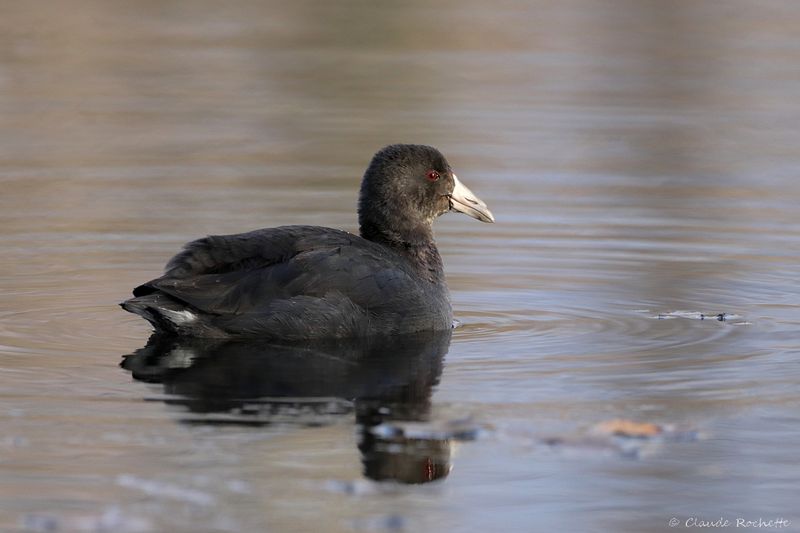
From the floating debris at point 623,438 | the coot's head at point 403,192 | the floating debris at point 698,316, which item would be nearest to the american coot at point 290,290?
the coot's head at point 403,192

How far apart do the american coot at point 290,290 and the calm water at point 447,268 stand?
0.58 ft

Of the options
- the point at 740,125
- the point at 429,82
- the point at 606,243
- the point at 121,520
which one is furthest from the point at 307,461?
the point at 429,82

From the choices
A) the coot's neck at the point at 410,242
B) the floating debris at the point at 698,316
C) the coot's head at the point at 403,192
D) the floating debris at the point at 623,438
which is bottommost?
the floating debris at the point at 623,438

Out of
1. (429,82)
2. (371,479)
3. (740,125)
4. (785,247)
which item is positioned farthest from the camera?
(429,82)

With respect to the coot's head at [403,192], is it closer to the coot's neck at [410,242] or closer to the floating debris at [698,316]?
the coot's neck at [410,242]

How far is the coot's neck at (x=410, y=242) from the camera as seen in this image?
337 inches

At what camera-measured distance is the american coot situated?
7.51 meters

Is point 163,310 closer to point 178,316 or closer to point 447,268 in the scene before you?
point 178,316

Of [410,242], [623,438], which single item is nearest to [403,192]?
[410,242]

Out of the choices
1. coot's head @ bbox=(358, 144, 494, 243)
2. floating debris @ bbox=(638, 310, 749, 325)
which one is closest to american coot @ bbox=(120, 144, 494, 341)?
coot's head @ bbox=(358, 144, 494, 243)

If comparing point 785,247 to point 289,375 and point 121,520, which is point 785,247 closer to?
point 289,375

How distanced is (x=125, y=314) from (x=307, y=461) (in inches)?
124

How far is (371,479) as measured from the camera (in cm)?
545

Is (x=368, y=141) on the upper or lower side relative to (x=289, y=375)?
upper
